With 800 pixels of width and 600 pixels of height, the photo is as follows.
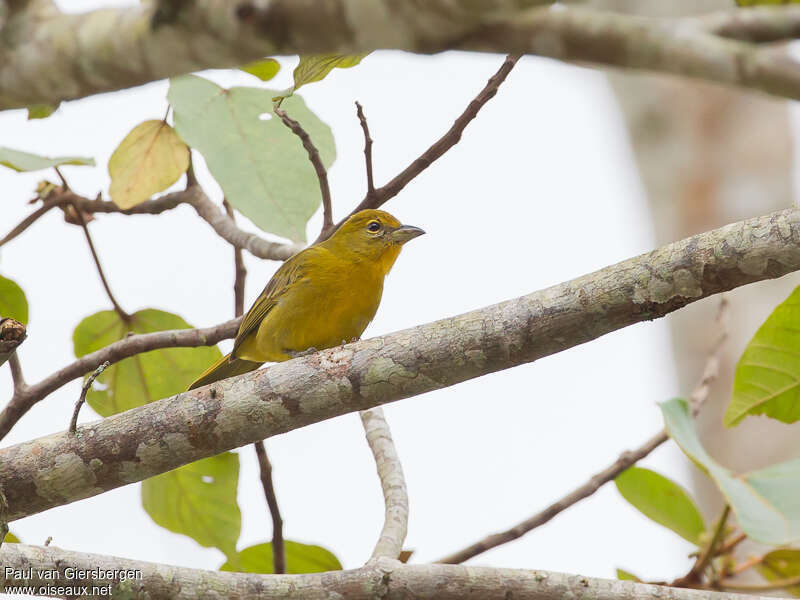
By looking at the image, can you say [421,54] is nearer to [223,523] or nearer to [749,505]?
[749,505]

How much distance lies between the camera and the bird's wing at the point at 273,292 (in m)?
4.29

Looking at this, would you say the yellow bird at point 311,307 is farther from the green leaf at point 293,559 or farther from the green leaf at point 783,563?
the green leaf at point 783,563

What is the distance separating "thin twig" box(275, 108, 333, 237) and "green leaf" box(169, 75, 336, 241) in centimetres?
6

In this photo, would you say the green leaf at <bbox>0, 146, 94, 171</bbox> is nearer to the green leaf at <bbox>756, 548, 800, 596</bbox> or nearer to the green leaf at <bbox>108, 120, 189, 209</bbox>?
the green leaf at <bbox>108, 120, 189, 209</bbox>

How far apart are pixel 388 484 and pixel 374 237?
2.12 meters

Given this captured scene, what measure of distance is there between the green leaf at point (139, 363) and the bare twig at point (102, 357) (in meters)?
0.52

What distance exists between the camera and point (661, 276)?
216cm

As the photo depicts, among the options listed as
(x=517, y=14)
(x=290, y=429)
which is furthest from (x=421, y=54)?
(x=290, y=429)

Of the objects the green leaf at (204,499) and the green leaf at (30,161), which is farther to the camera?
the green leaf at (204,499)

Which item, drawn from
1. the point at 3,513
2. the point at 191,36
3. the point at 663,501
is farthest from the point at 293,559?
Answer: the point at 191,36

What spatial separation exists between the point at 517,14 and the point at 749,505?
7.11ft

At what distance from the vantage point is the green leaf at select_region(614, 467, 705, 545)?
3271 mm

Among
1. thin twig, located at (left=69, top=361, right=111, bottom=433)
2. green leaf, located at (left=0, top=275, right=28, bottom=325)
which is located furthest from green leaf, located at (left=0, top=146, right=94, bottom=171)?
thin twig, located at (left=69, top=361, right=111, bottom=433)

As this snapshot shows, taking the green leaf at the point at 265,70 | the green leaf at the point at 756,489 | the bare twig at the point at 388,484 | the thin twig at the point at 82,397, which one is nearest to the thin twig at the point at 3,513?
the thin twig at the point at 82,397
